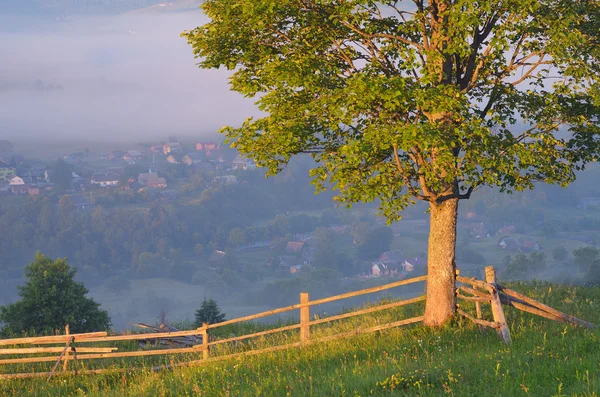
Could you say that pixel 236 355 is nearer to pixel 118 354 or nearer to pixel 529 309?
pixel 118 354

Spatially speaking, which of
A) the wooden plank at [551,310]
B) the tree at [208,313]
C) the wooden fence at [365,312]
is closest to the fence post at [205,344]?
the wooden fence at [365,312]

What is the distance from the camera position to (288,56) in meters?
17.1

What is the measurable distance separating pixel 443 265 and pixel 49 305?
21279mm

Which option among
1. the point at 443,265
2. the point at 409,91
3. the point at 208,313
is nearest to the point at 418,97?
the point at 409,91

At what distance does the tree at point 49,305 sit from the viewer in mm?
31016

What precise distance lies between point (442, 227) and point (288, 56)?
599 cm

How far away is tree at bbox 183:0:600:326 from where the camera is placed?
15.2 metres

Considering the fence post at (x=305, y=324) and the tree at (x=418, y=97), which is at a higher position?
the tree at (x=418, y=97)

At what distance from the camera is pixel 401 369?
41.5ft

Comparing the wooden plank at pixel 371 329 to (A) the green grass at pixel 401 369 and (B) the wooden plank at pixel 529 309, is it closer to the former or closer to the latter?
(A) the green grass at pixel 401 369

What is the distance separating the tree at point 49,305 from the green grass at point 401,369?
11952mm

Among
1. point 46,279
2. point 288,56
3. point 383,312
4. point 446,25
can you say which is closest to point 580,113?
point 446,25

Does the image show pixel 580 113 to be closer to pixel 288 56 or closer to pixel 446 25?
pixel 446 25

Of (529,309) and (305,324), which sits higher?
(529,309)
